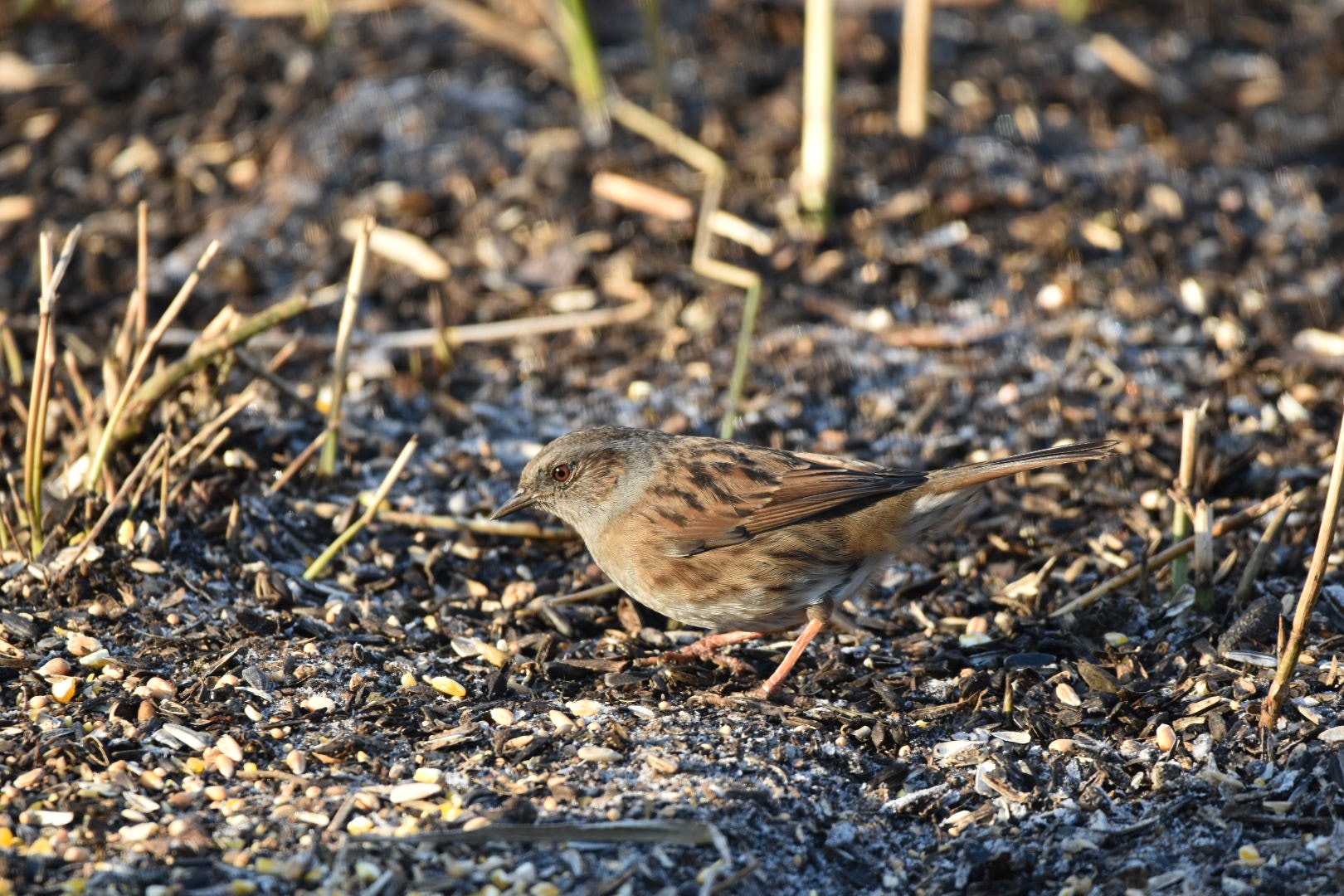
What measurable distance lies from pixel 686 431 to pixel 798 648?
4.98 feet

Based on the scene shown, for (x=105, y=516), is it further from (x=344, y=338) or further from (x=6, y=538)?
(x=344, y=338)

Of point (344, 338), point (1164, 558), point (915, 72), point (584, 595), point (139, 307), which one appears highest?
point (915, 72)

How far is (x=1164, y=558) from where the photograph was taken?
4.41 m

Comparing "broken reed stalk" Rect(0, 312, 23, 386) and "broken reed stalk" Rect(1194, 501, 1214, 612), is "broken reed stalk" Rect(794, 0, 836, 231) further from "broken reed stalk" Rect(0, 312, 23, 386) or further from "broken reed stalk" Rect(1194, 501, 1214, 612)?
"broken reed stalk" Rect(0, 312, 23, 386)

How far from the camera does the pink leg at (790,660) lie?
416 centimetres

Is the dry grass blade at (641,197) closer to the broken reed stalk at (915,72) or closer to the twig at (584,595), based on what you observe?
the broken reed stalk at (915,72)

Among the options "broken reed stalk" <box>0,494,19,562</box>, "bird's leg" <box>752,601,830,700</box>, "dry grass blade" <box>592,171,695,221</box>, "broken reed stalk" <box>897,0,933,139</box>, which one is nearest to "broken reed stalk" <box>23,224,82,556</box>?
"broken reed stalk" <box>0,494,19,562</box>

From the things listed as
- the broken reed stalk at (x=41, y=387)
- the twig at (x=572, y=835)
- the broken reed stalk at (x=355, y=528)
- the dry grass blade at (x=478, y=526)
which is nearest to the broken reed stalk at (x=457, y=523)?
the dry grass blade at (x=478, y=526)

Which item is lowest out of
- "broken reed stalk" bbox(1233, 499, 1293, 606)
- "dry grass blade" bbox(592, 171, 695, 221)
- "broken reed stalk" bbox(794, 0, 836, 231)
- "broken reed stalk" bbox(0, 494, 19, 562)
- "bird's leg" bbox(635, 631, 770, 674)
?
"bird's leg" bbox(635, 631, 770, 674)

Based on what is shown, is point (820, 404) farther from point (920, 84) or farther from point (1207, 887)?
point (1207, 887)

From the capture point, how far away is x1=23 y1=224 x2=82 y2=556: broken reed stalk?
402cm

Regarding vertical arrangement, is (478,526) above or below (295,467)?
below

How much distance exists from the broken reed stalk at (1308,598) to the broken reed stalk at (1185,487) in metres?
0.52

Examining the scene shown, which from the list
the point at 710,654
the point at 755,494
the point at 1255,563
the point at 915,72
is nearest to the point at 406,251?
the point at 915,72
